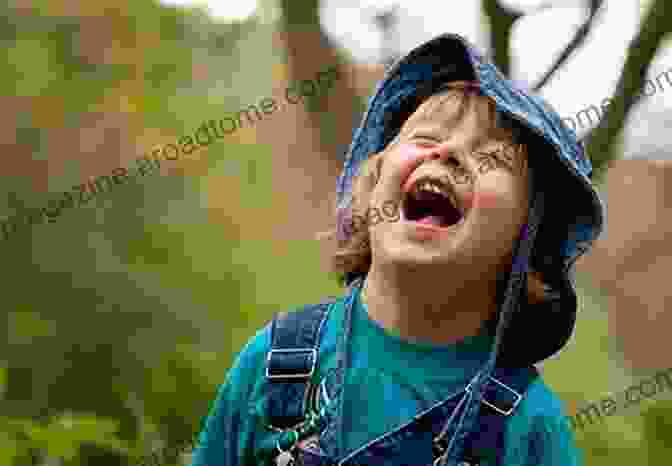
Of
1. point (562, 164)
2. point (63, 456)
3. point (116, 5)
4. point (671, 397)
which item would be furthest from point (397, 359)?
point (116, 5)

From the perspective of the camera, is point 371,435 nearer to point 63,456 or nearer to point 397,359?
point 397,359

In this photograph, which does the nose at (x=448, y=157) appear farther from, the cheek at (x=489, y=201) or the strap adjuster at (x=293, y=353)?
the strap adjuster at (x=293, y=353)

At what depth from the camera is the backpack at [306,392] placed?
0.86m

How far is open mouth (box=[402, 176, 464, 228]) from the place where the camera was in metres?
0.87

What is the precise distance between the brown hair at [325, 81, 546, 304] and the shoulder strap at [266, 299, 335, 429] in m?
0.12

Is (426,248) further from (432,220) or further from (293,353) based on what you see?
(293,353)

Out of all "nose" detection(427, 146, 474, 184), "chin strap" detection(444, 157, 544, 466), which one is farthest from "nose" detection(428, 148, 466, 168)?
"chin strap" detection(444, 157, 544, 466)

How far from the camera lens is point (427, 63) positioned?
1.04m

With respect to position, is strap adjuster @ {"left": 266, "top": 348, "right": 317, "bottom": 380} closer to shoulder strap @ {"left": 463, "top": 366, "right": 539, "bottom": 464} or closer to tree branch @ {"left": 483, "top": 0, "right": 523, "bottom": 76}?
shoulder strap @ {"left": 463, "top": 366, "right": 539, "bottom": 464}

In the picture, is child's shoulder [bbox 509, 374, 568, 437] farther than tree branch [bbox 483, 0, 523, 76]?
No

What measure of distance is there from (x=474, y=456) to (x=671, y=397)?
118cm

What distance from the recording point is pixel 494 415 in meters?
0.87

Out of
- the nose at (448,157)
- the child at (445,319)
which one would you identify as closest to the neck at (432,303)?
the child at (445,319)

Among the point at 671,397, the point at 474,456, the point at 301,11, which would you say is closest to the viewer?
the point at 474,456
